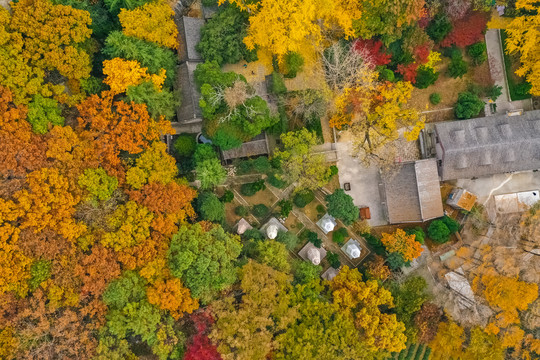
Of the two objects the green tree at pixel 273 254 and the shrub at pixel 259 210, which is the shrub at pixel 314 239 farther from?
the shrub at pixel 259 210

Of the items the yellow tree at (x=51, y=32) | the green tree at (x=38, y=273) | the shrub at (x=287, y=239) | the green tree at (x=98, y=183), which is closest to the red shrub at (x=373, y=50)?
the shrub at (x=287, y=239)

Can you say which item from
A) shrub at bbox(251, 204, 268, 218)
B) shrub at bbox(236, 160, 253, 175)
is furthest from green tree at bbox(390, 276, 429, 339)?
shrub at bbox(236, 160, 253, 175)

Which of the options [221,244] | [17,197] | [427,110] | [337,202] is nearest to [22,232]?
[17,197]

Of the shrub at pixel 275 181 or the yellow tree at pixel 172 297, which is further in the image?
the shrub at pixel 275 181

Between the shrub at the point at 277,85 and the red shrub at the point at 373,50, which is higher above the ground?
the red shrub at the point at 373,50

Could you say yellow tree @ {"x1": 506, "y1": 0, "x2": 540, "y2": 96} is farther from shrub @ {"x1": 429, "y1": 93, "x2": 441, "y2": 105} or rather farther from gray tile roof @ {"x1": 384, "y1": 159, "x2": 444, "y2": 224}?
gray tile roof @ {"x1": 384, "y1": 159, "x2": 444, "y2": 224}

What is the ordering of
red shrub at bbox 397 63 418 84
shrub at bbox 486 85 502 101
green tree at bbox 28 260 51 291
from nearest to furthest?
green tree at bbox 28 260 51 291 → red shrub at bbox 397 63 418 84 → shrub at bbox 486 85 502 101
